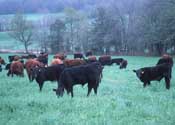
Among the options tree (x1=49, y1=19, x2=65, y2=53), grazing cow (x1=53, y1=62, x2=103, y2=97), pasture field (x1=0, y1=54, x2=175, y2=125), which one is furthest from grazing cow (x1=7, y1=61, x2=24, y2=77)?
tree (x1=49, y1=19, x2=65, y2=53)

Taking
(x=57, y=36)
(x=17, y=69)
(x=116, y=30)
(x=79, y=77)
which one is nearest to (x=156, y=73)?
(x=79, y=77)

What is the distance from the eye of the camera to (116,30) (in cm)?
6444

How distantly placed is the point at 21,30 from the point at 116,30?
2462 cm

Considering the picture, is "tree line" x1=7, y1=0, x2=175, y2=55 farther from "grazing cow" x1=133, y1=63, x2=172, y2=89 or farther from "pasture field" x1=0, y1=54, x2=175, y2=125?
"pasture field" x1=0, y1=54, x2=175, y2=125

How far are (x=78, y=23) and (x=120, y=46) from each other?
42.2ft

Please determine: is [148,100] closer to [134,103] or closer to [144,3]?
[134,103]

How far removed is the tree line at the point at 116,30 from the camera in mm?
53263

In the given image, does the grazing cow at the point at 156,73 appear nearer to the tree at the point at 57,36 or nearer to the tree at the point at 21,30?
the tree at the point at 57,36

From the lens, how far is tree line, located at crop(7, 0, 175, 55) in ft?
175

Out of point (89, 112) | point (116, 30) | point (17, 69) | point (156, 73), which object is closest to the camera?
point (89, 112)

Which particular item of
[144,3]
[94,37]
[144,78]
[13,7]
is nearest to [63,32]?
[94,37]

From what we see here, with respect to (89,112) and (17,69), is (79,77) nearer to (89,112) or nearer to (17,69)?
(89,112)

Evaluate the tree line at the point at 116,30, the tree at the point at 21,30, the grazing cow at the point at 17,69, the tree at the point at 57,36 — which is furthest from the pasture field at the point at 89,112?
the tree at the point at 21,30

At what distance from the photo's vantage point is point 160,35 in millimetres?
52156
